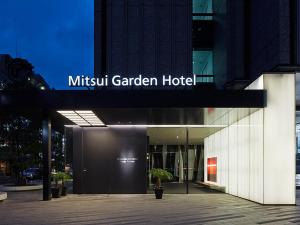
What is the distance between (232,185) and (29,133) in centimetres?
1629

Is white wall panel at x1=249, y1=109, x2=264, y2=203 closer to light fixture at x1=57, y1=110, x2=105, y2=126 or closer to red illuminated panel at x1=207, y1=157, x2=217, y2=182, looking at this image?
light fixture at x1=57, y1=110, x2=105, y2=126

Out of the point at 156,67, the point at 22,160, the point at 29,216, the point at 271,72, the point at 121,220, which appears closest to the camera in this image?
the point at 121,220

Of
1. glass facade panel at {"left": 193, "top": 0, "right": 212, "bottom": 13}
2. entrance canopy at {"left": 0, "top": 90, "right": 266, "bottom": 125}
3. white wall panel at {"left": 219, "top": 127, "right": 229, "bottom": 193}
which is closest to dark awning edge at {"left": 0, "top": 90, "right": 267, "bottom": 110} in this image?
entrance canopy at {"left": 0, "top": 90, "right": 266, "bottom": 125}

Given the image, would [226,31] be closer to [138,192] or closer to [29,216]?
[138,192]

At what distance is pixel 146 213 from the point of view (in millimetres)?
18641

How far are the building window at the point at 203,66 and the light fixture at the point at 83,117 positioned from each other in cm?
967

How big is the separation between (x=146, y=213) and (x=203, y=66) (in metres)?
19.7

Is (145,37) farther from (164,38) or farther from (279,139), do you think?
(279,139)

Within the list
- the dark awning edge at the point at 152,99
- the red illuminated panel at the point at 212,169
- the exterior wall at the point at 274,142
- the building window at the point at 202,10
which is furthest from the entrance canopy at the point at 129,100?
the building window at the point at 202,10

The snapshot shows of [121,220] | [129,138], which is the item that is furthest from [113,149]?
[121,220]

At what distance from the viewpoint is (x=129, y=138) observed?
29734 mm

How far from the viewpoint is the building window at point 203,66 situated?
35.0m

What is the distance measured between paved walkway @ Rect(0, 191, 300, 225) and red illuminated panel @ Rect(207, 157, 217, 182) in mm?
12191

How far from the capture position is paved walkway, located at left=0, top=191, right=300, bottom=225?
16375mm
